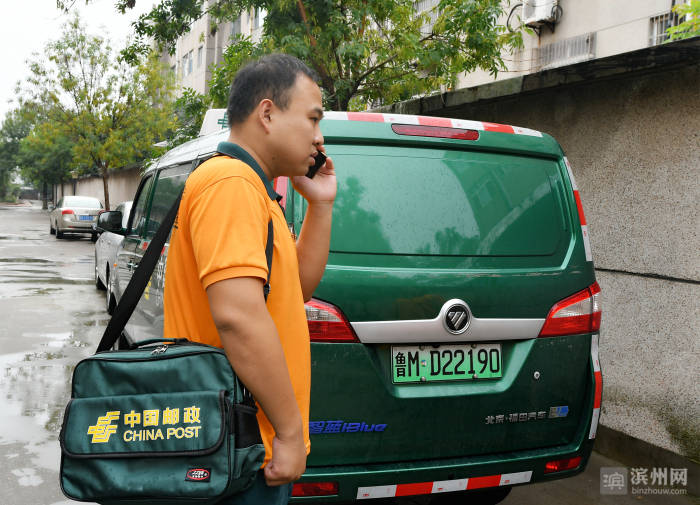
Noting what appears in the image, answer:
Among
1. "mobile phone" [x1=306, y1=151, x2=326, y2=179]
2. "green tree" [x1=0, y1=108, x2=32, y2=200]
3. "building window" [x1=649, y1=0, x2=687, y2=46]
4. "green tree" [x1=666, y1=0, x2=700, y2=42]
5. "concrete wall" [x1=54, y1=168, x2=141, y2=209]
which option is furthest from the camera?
"green tree" [x1=0, y1=108, x2=32, y2=200]

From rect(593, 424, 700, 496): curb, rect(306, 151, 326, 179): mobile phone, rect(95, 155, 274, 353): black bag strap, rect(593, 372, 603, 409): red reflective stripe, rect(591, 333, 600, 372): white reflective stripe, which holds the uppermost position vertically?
rect(306, 151, 326, 179): mobile phone

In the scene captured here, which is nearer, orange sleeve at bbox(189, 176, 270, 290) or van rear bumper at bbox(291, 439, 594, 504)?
orange sleeve at bbox(189, 176, 270, 290)

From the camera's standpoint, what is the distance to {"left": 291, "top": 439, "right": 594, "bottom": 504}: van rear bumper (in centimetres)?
269

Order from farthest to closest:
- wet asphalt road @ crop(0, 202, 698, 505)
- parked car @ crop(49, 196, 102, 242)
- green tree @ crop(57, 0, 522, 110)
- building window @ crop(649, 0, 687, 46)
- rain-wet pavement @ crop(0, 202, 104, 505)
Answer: parked car @ crop(49, 196, 102, 242)
building window @ crop(649, 0, 687, 46)
green tree @ crop(57, 0, 522, 110)
rain-wet pavement @ crop(0, 202, 104, 505)
wet asphalt road @ crop(0, 202, 698, 505)

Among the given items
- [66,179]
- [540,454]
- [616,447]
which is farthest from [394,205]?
[66,179]

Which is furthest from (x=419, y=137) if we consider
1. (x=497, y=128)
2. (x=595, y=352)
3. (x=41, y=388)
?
(x=41, y=388)

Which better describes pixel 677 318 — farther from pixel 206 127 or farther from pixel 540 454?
pixel 206 127

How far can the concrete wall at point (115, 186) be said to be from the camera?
112 feet

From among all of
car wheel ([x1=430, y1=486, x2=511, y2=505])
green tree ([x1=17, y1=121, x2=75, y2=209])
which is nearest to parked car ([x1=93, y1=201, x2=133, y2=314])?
car wheel ([x1=430, y1=486, x2=511, y2=505])

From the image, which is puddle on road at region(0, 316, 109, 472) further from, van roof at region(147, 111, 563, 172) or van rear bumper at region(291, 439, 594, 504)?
van roof at region(147, 111, 563, 172)

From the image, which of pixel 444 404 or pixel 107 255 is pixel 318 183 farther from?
pixel 107 255

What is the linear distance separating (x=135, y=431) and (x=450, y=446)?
157 centimetres

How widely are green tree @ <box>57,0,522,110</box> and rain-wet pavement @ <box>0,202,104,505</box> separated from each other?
3894mm

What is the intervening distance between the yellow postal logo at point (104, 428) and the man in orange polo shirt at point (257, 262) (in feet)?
0.82
